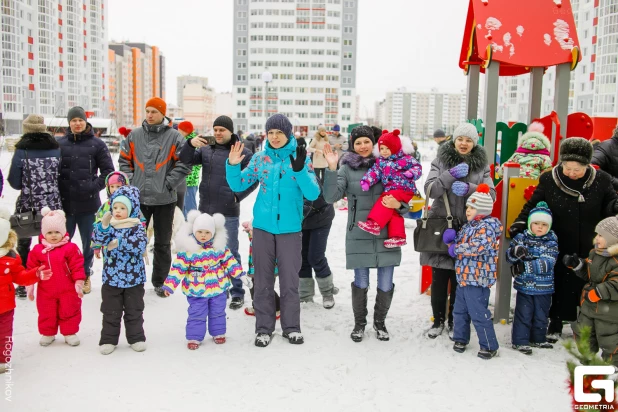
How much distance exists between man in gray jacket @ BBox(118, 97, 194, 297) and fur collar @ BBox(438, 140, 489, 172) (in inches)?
104

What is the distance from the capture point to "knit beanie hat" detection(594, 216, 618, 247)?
3.88 meters

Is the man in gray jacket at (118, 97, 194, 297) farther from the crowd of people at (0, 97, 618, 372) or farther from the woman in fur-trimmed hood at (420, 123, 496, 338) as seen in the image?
the woman in fur-trimmed hood at (420, 123, 496, 338)

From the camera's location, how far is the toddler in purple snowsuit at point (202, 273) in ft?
14.5

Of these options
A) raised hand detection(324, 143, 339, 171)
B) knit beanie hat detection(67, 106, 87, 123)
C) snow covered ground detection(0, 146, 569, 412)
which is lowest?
snow covered ground detection(0, 146, 569, 412)

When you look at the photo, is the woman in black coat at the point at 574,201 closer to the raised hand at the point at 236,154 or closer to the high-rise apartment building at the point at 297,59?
the raised hand at the point at 236,154

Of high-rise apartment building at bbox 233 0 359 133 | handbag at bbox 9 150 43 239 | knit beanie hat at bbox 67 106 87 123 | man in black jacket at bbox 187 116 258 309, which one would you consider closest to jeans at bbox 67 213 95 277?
handbag at bbox 9 150 43 239

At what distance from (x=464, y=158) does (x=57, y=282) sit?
3698mm

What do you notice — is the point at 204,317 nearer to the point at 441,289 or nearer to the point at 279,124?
the point at 279,124

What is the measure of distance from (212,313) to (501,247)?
9.62 ft

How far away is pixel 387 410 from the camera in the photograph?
134 inches

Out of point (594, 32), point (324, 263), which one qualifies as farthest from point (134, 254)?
point (594, 32)

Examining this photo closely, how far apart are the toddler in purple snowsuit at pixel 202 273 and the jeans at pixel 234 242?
750 mm

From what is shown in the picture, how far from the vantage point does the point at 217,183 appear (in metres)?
5.34

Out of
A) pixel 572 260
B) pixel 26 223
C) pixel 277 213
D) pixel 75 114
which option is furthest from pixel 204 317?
pixel 572 260
